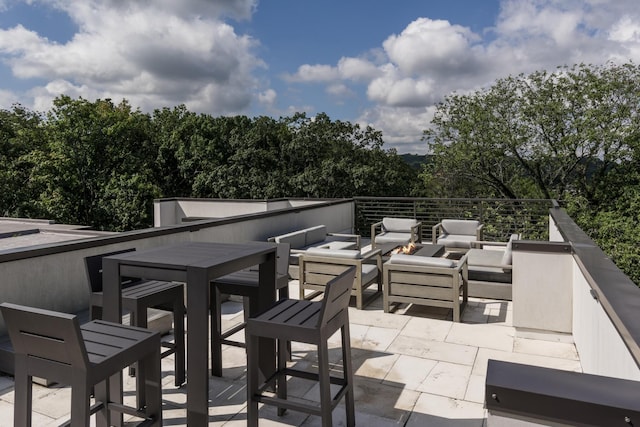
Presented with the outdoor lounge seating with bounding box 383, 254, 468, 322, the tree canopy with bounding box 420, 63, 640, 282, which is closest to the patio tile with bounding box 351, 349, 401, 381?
the outdoor lounge seating with bounding box 383, 254, 468, 322

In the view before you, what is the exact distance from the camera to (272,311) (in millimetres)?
2490

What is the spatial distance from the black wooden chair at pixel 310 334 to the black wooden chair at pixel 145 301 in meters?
0.89

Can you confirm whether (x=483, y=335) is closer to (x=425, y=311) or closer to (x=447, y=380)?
(x=425, y=311)

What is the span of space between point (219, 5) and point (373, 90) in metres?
12.4

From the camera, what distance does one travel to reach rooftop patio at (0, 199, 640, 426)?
256 centimetres

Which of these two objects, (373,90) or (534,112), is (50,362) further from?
(373,90)

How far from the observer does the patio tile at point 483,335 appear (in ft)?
12.6

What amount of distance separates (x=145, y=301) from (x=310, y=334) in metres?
1.34

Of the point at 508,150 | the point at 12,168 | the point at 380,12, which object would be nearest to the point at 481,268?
the point at 508,150

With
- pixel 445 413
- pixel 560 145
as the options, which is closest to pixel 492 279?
pixel 445 413

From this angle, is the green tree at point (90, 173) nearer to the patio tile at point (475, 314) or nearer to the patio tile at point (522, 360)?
the patio tile at point (475, 314)

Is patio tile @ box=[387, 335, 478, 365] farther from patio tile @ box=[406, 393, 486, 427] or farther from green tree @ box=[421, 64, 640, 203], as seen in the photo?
green tree @ box=[421, 64, 640, 203]

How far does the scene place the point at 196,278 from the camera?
2.31 meters

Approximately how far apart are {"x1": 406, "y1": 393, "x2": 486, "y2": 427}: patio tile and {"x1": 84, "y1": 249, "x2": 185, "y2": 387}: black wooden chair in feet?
5.23
